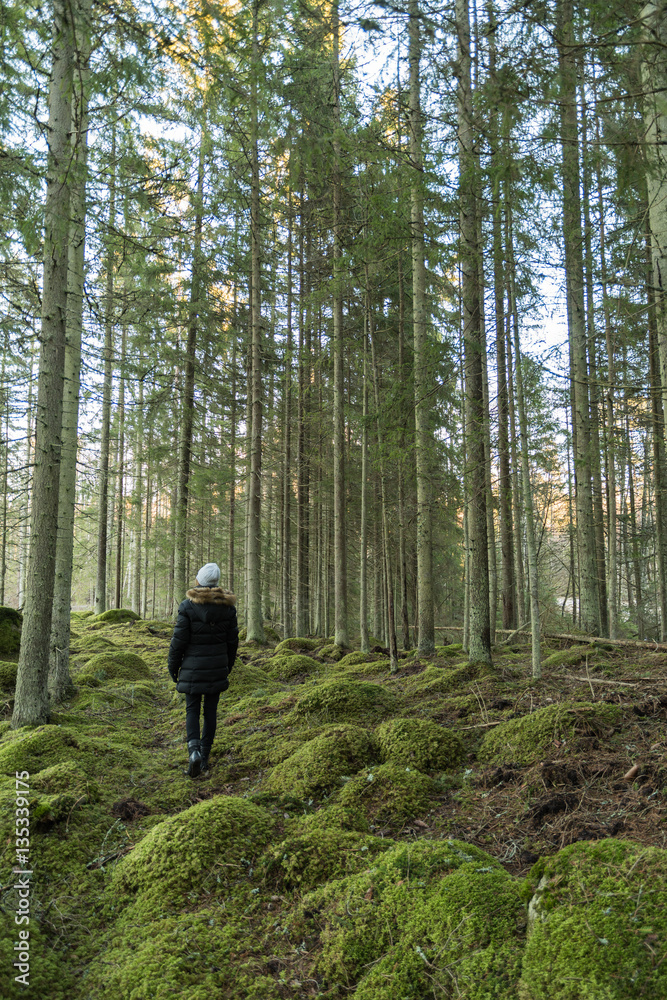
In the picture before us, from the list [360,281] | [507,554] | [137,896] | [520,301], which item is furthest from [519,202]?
[507,554]

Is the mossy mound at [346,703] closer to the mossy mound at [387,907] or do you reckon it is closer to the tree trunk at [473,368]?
the tree trunk at [473,368]

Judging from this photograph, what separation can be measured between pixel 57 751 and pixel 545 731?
450 centimetres

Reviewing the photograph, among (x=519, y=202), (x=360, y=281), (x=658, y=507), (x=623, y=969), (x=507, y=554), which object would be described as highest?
(x=360, y=281)

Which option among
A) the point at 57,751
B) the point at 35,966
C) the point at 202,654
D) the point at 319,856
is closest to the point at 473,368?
the point at 202,654

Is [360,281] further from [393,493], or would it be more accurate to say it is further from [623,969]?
[623,969]

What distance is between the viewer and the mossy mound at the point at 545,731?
428 centimetres

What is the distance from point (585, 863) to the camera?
2.39 meters

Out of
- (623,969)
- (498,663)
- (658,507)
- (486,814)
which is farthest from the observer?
(658,507)

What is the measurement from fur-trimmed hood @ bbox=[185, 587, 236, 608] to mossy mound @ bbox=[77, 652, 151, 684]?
4191 millimetres

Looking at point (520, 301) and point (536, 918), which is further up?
point (520, 301)

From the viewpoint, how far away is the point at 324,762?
15.1 feet

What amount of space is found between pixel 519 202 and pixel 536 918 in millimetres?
7081

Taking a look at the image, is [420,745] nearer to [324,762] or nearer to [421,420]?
[324,762]

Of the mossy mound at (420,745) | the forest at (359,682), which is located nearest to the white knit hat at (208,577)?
the forest at (359,682)
